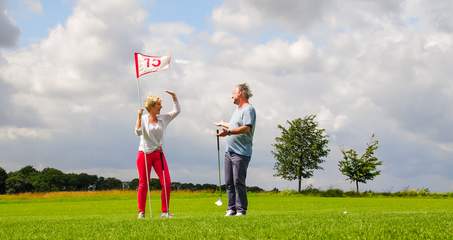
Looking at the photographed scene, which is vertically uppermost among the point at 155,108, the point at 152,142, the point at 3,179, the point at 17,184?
the point at 155,108

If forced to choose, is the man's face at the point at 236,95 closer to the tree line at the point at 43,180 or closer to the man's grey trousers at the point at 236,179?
the man's grey trousers at the point at 236,179

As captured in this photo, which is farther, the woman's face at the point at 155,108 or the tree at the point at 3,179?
the tree at the point at 3,179

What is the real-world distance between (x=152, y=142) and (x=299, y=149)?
4926cm

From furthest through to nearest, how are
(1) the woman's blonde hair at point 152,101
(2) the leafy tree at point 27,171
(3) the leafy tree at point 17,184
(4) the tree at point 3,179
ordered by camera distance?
(2) the leafy tree at point 27,171
(4) the tree at point 3,179
(3) the leafy tree at point 17,184
(1) the woman's blonde hair at point 152,101

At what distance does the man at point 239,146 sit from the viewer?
10469mm

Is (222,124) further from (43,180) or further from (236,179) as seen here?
(43,180)

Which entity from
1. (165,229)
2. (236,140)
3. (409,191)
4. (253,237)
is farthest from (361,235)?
(409,191)

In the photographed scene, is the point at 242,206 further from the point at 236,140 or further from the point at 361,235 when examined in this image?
the point at 361,235

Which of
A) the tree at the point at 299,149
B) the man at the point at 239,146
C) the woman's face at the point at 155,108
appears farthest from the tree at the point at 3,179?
the man at the point at 239,146

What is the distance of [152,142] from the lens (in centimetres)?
Answer: 1106

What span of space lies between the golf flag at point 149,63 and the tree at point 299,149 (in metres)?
46.5

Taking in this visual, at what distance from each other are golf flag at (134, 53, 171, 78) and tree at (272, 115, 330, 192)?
46.5m

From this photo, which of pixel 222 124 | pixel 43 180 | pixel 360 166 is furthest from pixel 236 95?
pixel 43 180

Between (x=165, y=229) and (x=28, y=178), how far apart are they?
280ft
